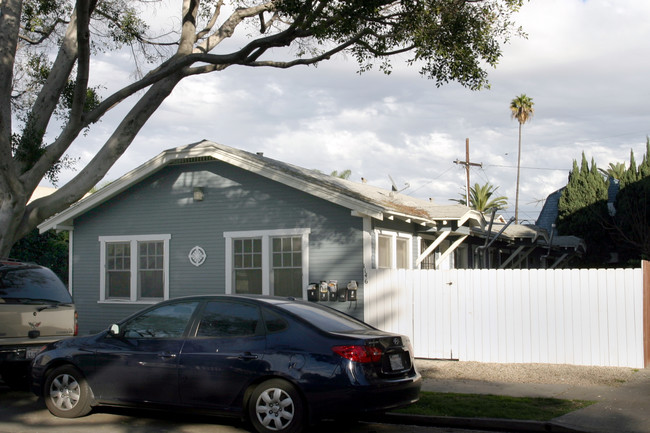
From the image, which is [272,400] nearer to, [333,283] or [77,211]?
[333,283]

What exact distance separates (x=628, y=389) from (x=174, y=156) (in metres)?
11.0

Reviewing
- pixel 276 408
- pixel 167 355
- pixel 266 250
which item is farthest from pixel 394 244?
pixel 276 408

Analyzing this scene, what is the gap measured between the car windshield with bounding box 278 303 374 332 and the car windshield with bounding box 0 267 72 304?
4427 mm

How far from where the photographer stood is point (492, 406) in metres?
9.12

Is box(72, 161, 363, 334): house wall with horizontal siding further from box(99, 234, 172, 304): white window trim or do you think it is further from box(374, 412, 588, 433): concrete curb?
box(374, 412, 588, 433): concrete curb

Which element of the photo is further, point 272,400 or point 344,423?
point 344,423

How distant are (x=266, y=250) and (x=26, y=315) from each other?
6608mm

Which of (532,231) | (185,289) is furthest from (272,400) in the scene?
(532,231)

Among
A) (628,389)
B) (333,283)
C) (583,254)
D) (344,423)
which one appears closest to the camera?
(344,423)

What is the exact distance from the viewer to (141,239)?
17.7m

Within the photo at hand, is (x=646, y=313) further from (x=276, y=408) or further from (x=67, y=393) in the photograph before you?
(x=67, y=393)

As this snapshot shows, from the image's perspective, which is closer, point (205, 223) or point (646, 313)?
point (646, 313)

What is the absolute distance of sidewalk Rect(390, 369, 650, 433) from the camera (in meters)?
8.05

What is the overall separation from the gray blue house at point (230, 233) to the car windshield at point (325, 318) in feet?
19.9
